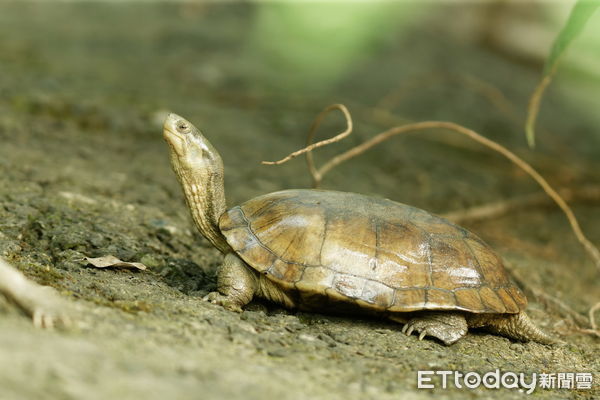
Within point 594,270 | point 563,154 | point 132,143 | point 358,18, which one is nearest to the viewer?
point 594,270

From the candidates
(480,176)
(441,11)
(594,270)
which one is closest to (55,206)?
(594,270)

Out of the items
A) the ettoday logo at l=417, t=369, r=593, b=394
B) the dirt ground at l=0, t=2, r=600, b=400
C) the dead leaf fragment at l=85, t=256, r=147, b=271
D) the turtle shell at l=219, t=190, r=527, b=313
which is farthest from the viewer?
the dead leaf fragment at l=85, t=256, r=147, b=271

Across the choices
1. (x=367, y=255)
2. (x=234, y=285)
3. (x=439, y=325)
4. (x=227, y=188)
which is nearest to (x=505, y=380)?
(x=439, y=325)

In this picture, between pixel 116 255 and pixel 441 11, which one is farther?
pixel 441 11

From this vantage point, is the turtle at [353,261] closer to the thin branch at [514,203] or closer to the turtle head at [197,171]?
the turtle head at [197,171]

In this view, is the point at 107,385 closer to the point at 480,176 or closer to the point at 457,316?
the point at 457,316

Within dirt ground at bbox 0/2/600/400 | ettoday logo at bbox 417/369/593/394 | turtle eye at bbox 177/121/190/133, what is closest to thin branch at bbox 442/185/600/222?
dirt ground at bbox 0/2/600/400

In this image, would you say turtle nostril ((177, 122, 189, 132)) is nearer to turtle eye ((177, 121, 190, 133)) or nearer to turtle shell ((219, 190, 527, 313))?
turtle eye ((177, 121, 190, 133))
